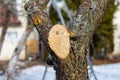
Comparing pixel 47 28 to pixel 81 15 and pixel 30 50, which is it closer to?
pixel 81 15

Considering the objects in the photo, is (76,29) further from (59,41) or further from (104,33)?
(104,33)

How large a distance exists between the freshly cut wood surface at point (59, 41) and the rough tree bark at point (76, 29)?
0.18 ft

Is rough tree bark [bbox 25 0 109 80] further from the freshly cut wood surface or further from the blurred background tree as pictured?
the blurred background tree

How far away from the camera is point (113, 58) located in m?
18.1

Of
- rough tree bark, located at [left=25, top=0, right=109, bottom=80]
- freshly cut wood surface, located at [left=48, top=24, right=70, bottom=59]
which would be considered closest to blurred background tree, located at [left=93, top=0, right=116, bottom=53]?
rough tree bark, located at [left=25, top=0, right=109, bottom=80]

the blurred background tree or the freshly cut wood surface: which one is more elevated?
the freshly cut wood surface

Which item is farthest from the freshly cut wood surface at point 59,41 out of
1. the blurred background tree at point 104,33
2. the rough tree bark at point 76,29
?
the blurred background tree at point 104,33

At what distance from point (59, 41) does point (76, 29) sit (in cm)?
23

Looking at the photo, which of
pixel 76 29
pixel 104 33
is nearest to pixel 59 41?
pixel 76 29

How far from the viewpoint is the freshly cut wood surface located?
4.67 m

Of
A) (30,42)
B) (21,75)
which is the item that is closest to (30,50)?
(30,42)

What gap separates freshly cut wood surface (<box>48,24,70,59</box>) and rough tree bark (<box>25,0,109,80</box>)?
55mm

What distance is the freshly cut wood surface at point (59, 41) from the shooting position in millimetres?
4672

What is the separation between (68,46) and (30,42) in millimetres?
12443
